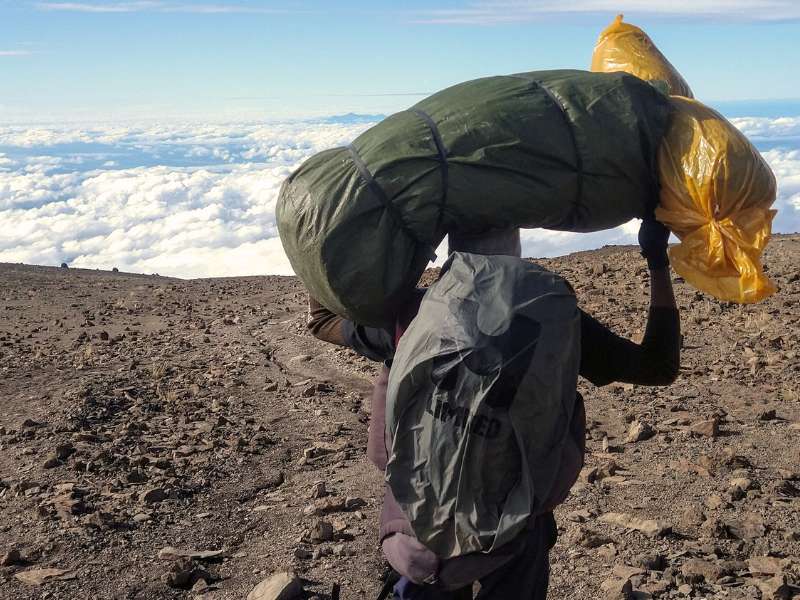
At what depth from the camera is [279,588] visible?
4.18 m

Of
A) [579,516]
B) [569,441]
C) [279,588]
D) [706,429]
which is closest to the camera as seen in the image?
[569,441]

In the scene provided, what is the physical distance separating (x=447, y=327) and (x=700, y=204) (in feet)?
3.12

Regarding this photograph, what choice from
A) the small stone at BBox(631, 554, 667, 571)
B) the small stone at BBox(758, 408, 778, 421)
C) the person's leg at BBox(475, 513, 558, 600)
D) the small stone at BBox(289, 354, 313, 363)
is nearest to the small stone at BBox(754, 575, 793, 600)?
the small stone at BBox(631, 554, 667, 571)

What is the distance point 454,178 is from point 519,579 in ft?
3.69

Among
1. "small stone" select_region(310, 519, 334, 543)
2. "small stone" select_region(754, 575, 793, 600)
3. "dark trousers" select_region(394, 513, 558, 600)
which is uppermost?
"dark trousers" select_region(394, 513, 558, 600)

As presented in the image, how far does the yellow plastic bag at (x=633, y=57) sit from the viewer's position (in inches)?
129

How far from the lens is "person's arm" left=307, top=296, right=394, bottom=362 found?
2.89 m

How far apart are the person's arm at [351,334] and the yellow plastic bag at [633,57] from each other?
1.21 metres

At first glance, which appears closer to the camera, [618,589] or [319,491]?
[618,589]

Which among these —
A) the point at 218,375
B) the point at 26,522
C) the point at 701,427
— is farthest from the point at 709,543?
the point at 218,375

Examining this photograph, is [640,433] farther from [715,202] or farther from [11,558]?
[11,558]

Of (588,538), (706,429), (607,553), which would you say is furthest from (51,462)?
(706,429)

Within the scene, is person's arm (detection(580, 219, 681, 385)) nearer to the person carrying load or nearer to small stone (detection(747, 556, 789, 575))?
the person carrying load

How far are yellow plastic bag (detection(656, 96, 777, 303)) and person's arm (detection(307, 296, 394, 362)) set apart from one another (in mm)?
917
